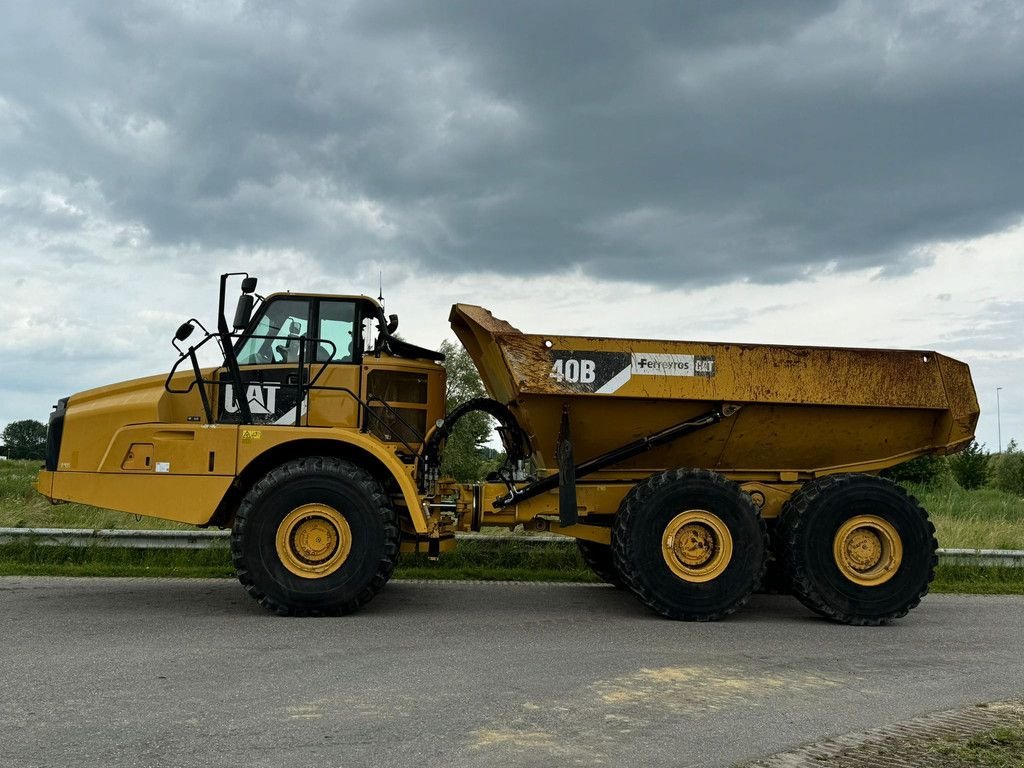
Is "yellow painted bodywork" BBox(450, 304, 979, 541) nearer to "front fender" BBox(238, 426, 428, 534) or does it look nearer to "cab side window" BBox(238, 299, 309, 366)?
"front fender" BBox(238, 426, 428, 534)

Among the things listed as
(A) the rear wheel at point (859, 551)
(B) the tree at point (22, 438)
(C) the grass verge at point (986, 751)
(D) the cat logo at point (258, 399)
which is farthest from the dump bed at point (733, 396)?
(B) the tree at point (22, 438)

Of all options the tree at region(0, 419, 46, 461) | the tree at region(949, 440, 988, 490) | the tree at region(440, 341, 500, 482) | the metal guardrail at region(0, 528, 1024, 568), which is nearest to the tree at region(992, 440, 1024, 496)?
the tree at region(949, 440, 988, 490)

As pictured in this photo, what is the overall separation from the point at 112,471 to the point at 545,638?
12.6ft

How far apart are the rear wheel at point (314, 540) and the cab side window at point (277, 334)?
114cm

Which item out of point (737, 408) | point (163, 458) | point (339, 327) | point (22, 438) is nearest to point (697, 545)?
point (737, 408)

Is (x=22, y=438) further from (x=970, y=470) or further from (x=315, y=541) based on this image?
(x=315, y=541)

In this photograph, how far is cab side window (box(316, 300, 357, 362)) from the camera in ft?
27.4

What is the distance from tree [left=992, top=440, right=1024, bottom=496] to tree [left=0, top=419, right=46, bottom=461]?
43701mm

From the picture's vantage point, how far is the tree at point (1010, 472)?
29.3 meters

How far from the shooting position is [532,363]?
791 centimetres

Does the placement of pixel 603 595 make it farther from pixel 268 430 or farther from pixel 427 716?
pixel 427 716

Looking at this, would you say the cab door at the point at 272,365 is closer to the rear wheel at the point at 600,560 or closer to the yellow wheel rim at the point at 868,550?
the rear wheel at the point at 600,560

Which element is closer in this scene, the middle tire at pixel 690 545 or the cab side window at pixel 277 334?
the middle tire at pixel 690 545

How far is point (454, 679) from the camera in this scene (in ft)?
18.1
